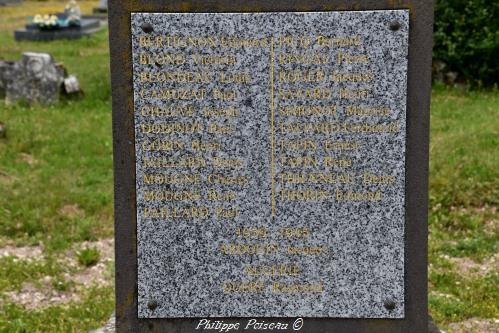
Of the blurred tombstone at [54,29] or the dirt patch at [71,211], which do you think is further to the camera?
the blurred tombstone at [54,29]

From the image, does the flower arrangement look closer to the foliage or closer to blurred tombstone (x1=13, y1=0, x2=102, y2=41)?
blurred tombstone (x1=13, y1=0, x2=102, y2=41)

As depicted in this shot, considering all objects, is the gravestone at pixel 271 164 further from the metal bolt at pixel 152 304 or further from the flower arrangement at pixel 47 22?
the flower arrangement at pixel 47 22

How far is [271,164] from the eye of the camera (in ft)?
10.8

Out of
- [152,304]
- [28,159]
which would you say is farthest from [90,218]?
[152,304]

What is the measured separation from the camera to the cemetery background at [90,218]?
15.4ft

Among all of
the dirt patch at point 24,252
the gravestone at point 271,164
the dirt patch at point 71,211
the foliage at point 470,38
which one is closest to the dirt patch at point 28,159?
the dirt patch at point 71,211

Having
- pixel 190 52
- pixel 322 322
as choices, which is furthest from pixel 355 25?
pixel 322 322

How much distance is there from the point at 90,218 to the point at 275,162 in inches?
129

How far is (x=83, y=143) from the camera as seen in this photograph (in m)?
7.99

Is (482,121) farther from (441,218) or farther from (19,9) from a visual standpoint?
(19,9)

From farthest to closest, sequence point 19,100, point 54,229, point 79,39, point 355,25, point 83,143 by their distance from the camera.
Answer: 1. point 79,39
2. point 19,100
3. point 83,143
4. point 54,229
5. point 355,25

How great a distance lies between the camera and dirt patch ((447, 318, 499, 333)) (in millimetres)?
4336

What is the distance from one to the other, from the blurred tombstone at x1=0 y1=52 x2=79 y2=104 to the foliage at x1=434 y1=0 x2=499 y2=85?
17.9 feet

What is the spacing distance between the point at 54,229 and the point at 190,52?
3.18 metres
